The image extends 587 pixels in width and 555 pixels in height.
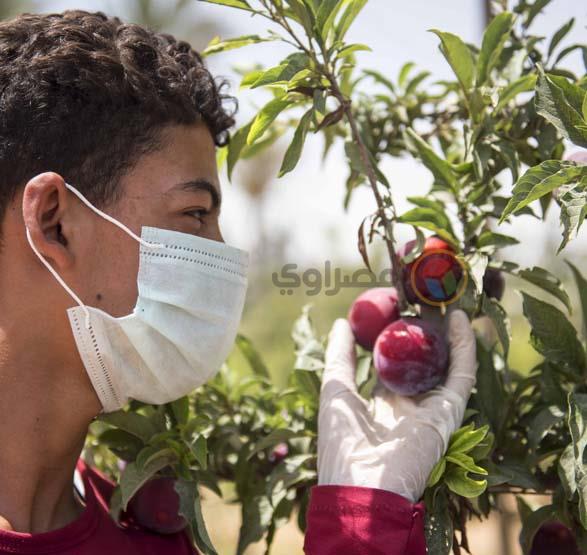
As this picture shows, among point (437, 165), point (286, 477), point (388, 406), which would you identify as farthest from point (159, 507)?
point (437, 165)

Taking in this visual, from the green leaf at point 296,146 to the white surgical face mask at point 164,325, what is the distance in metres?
0.22

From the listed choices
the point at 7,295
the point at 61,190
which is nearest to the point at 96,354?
the point at 7,295

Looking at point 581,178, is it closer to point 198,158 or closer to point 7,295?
point 198,158

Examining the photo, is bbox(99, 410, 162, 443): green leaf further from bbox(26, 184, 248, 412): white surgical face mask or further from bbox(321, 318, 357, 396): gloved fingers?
bbox(321, 318, 357, 396): gloved fingers

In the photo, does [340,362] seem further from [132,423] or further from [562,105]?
[562,105]

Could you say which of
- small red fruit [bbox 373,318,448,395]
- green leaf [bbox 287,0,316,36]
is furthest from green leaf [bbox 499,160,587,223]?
green leaf [bbox 287,0,316,36]

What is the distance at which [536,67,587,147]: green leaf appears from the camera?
1.04 metres

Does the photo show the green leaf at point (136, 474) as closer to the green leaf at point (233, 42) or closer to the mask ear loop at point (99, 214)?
the mask ear loop at point (99, 214)

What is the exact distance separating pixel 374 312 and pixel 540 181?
0.47 metres

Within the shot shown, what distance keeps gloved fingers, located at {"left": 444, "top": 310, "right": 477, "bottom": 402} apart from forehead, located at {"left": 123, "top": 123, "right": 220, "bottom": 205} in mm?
483

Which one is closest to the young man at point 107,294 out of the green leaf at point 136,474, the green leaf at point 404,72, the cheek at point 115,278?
the cheek at point 115,278

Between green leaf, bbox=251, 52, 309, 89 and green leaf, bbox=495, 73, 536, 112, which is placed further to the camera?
green leaf, bbox=495, 73, 536, 112

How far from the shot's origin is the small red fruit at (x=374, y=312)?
4.54 feet

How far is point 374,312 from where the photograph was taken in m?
1.39
